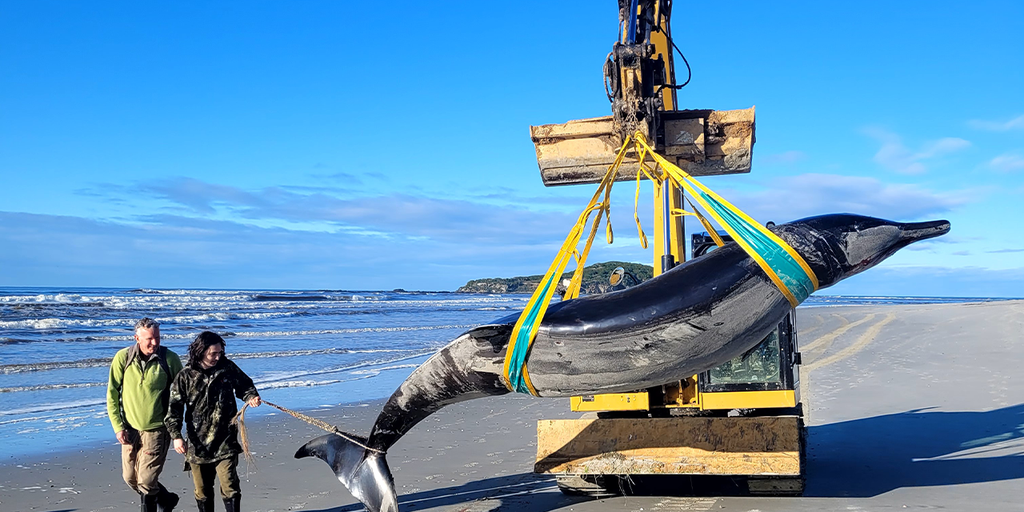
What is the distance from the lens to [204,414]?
567 cm

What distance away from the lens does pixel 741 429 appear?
636 cm

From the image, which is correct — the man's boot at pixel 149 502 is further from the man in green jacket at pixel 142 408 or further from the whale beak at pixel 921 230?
the whale beak at pixel 921 230

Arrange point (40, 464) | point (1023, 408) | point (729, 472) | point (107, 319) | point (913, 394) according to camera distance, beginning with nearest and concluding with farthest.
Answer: point (729, 472) → point (40, 464) → point (1023, 408) → point (913, 394) → point (107, 319)

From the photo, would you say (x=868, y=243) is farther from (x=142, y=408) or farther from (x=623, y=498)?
(x=142, y=408)

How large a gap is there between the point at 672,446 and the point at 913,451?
3.43 meters

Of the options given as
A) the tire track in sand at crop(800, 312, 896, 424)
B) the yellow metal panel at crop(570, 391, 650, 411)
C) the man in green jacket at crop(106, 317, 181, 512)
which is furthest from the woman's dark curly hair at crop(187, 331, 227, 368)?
the tire track in sand at crop(800, 312, 896, 424)

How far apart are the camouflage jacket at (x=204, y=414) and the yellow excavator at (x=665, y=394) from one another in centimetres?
229

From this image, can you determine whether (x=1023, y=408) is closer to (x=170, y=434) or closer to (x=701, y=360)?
(x=701, y=360)

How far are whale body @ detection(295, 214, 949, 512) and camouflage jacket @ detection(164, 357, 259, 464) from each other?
1.91m

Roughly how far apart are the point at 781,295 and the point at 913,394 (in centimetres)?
900

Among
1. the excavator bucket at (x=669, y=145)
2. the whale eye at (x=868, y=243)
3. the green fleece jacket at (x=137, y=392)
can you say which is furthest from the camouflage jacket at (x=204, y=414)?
the whale eye at (x=868, y=243)

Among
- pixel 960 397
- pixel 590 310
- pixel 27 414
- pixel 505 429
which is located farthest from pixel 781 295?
pixel 27 414

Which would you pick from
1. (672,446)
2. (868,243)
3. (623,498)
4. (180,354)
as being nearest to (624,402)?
(672,446)

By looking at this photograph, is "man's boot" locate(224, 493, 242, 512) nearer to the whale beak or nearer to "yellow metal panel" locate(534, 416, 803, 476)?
"yellow metal panel" locate(534, 416, 803, 476)
